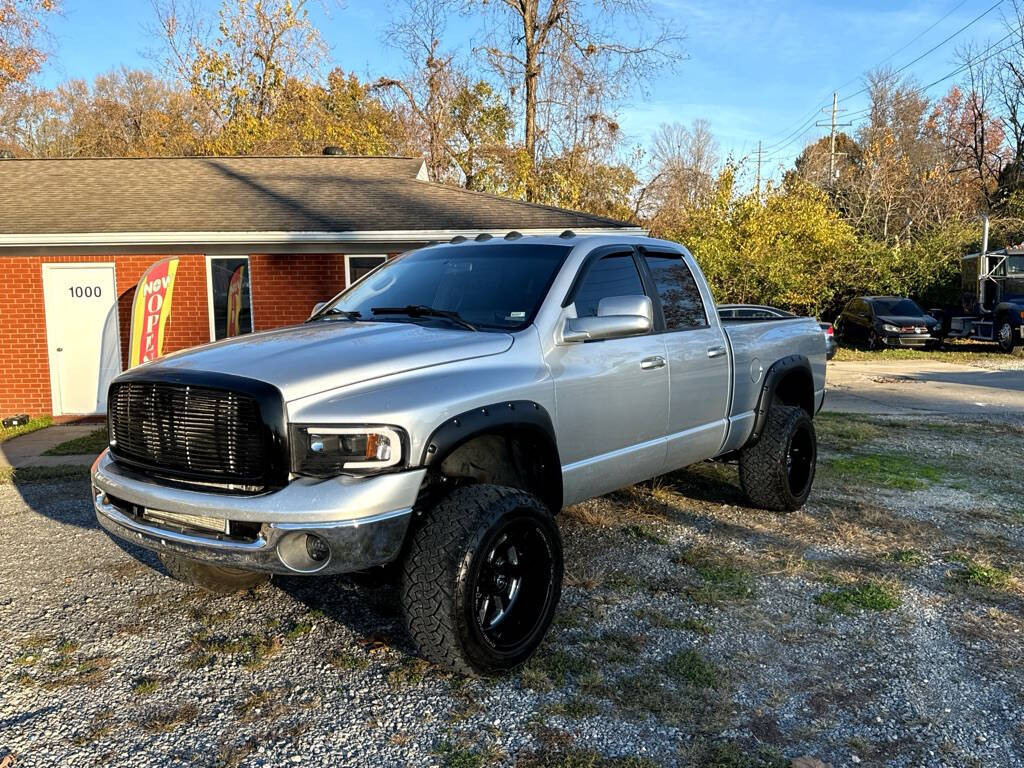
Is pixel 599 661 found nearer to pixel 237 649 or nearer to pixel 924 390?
pixel 237 649

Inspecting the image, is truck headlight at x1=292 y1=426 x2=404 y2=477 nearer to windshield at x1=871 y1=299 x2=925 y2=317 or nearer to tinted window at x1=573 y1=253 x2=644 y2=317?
tinted window at x1=573 y1=253 x2=644 y2=317

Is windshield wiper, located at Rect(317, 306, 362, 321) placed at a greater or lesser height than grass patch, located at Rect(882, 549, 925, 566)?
greater

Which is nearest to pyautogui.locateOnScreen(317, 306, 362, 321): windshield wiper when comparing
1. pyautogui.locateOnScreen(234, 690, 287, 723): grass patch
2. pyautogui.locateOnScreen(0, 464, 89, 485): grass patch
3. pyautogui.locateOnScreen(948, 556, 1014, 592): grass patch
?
pyautogui.locateOnScreen(234, 690, 287, 723): grass patch

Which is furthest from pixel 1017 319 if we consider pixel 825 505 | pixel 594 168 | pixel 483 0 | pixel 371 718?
pixel 371 718

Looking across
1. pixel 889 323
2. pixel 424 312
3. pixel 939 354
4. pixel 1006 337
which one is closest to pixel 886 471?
pixel 424 312

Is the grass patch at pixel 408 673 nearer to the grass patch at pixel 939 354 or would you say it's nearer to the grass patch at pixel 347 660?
the grass patch at pixel 347 660

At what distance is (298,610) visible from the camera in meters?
4.20

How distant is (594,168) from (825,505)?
74.7ft

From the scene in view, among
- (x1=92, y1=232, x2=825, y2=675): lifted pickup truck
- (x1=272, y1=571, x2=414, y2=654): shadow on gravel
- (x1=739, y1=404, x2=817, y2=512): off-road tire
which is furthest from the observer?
(x1=739, y1=404, x2=817, y2=512): off-road tire

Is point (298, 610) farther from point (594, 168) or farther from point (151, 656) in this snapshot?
point (594, 168)

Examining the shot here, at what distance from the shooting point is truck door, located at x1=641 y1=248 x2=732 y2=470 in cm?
475

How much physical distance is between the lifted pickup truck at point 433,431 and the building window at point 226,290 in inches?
294

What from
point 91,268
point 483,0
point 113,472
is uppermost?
point 483,0

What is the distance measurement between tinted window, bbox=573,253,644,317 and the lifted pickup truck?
0.01m
